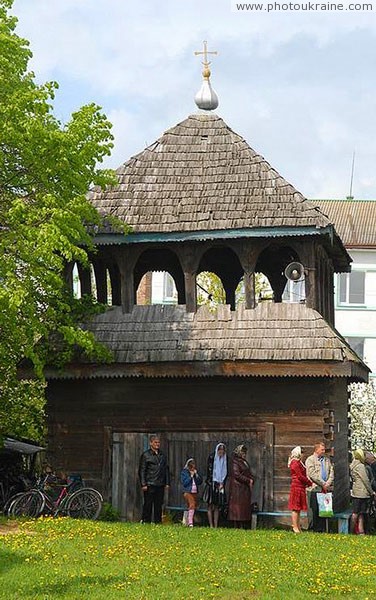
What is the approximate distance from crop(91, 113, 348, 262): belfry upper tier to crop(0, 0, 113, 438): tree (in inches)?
61.7

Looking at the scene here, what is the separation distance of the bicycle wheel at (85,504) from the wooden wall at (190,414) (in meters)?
1.81

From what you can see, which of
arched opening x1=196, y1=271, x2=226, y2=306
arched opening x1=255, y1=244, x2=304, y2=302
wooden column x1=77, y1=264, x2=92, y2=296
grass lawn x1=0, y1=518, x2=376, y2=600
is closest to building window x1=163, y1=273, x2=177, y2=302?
arched opening x1=196, y1=271, x2=226, y2=306

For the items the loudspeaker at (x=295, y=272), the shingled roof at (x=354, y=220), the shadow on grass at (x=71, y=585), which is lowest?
the shadow on grass at (x=71, y=585)

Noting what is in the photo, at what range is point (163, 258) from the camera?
90.8 feet

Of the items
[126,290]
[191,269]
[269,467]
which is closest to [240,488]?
[269,467]

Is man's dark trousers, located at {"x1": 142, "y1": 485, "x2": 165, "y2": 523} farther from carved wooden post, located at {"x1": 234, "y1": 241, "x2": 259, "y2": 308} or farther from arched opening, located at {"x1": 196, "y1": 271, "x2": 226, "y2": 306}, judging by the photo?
arched opening, located at {"x1": 196, "y1": 271, "x2": 226, "y2": 306}

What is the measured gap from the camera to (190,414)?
961 inches

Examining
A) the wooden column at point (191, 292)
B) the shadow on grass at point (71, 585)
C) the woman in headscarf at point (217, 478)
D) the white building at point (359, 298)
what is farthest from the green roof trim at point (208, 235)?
the white building at point (359, 298)

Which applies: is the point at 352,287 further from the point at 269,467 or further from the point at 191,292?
the point at 269,467

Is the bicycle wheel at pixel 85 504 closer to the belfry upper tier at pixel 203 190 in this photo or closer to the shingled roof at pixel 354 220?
the belfry upper tier at pixel 203 190

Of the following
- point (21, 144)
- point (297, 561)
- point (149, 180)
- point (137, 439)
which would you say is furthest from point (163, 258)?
point (297, 561)

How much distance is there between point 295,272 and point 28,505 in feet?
22.9

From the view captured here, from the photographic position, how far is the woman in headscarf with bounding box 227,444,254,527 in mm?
22875

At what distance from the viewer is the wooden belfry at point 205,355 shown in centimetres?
2375
